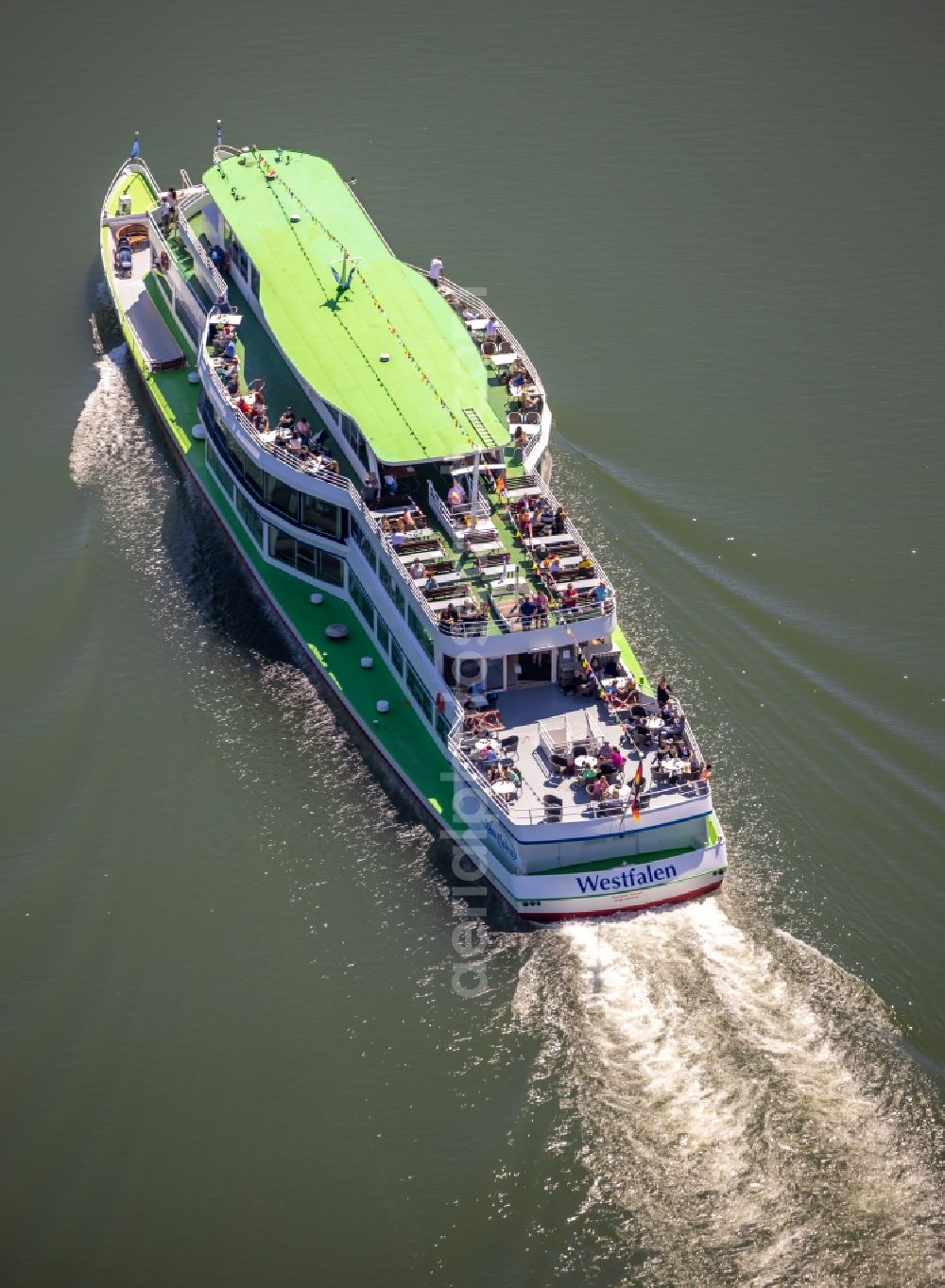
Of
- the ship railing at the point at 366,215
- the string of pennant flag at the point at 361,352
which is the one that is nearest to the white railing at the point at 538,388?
the ship railing at the point at 366,215

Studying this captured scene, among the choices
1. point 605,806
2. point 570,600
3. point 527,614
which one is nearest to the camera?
point 605,806

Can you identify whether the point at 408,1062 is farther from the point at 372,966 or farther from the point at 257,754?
the point at 257,754

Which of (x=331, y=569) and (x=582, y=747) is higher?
(x=331, y=569)

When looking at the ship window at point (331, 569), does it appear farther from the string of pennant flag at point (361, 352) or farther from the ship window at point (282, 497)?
the string of pennant flag at point (361, 352)

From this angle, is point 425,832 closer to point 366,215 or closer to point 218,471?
point 218,471

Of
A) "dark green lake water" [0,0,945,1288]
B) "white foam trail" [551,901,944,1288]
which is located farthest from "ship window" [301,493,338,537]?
"white foam trail" [551,901,944,1288]

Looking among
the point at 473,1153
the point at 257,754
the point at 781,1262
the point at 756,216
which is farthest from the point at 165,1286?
the point at 756,216

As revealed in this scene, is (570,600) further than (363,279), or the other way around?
(363,279)

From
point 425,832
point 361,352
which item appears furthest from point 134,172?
point 425,832
